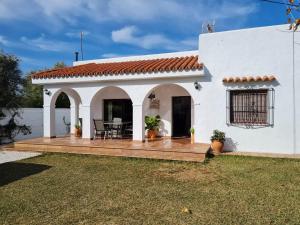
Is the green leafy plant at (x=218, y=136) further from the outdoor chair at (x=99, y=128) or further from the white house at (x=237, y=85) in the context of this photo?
the outdoor chair at (x=99, y=128)

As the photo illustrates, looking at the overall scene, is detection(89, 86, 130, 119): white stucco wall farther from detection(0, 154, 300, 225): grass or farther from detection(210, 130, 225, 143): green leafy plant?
detection(0, 154, 300, 225): grass

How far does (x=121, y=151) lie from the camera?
1112cm

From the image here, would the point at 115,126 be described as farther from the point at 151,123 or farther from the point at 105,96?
the point at 105,96

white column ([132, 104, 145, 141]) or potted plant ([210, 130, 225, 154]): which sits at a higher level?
white column ([132, 104, 145, 141])

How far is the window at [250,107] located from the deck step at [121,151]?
2.88 meters

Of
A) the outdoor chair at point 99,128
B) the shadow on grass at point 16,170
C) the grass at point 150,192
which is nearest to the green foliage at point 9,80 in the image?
the outdoor chair at point 99,128

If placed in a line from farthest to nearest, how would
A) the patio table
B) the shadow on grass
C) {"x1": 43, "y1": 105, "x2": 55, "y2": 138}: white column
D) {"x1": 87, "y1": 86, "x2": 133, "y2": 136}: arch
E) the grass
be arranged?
{"x1": 87, "y1": 86, "x2": 133, "y2": 136}: arch < {"x1": 43, "y1": 105, "x2": 55, "y2": 138}: white column < the patio table < the shadow on grass < the grass

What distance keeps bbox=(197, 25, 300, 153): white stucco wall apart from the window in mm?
234

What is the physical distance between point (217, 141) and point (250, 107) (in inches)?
83.3

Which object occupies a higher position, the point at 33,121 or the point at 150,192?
the point at 33,121

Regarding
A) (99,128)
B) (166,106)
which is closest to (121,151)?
(99,128)

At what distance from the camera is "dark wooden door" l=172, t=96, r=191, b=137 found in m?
15.0

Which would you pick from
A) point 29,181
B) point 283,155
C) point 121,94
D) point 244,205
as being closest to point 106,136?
point 121,94

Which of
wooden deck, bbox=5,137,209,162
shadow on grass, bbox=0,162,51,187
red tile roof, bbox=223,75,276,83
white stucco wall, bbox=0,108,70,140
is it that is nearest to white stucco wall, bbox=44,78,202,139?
red tile roof, bbox=223,75,276,83
